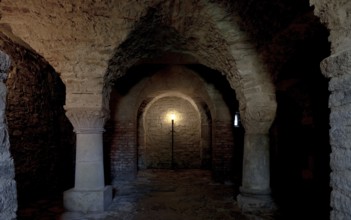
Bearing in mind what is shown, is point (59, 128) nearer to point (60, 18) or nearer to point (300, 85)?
point (60, 18)

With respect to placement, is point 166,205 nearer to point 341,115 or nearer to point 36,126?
point 36,126

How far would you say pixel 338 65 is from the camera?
1.87 metres

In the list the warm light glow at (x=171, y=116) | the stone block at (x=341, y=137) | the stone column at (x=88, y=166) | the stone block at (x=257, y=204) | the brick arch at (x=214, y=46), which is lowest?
the stone block at (x=257, y=204)

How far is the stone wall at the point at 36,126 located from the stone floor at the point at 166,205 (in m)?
0.82

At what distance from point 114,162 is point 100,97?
380cm

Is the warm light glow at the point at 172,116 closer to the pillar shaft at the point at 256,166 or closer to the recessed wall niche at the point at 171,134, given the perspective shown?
the recessed wall niche at the point at 171,134

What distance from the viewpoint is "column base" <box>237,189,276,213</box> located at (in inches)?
195

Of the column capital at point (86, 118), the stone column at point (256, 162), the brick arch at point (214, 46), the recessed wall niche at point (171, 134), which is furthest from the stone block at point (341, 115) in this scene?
the recessed wall niche at point (171, 134)

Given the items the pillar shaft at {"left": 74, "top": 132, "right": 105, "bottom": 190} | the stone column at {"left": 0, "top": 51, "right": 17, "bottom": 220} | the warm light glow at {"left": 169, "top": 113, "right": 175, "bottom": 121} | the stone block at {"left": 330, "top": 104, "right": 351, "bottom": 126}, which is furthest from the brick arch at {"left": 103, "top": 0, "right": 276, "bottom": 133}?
the warm light glow at {"left": 169, "top": 113, "right": 175, "bottom": 121}

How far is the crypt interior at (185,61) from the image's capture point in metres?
4.02

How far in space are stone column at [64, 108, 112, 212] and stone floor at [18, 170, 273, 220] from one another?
0.61 ft

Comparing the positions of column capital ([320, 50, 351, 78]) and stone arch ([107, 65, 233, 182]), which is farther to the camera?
stone arch ([107, 65, 233, 182])

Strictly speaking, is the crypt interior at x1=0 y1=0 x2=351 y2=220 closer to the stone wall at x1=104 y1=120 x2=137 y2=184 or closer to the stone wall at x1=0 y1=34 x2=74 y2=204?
the stone wall at x1=0 y1=34 x2=74 y2=204

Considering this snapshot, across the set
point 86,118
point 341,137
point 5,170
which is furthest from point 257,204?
point 5,170
